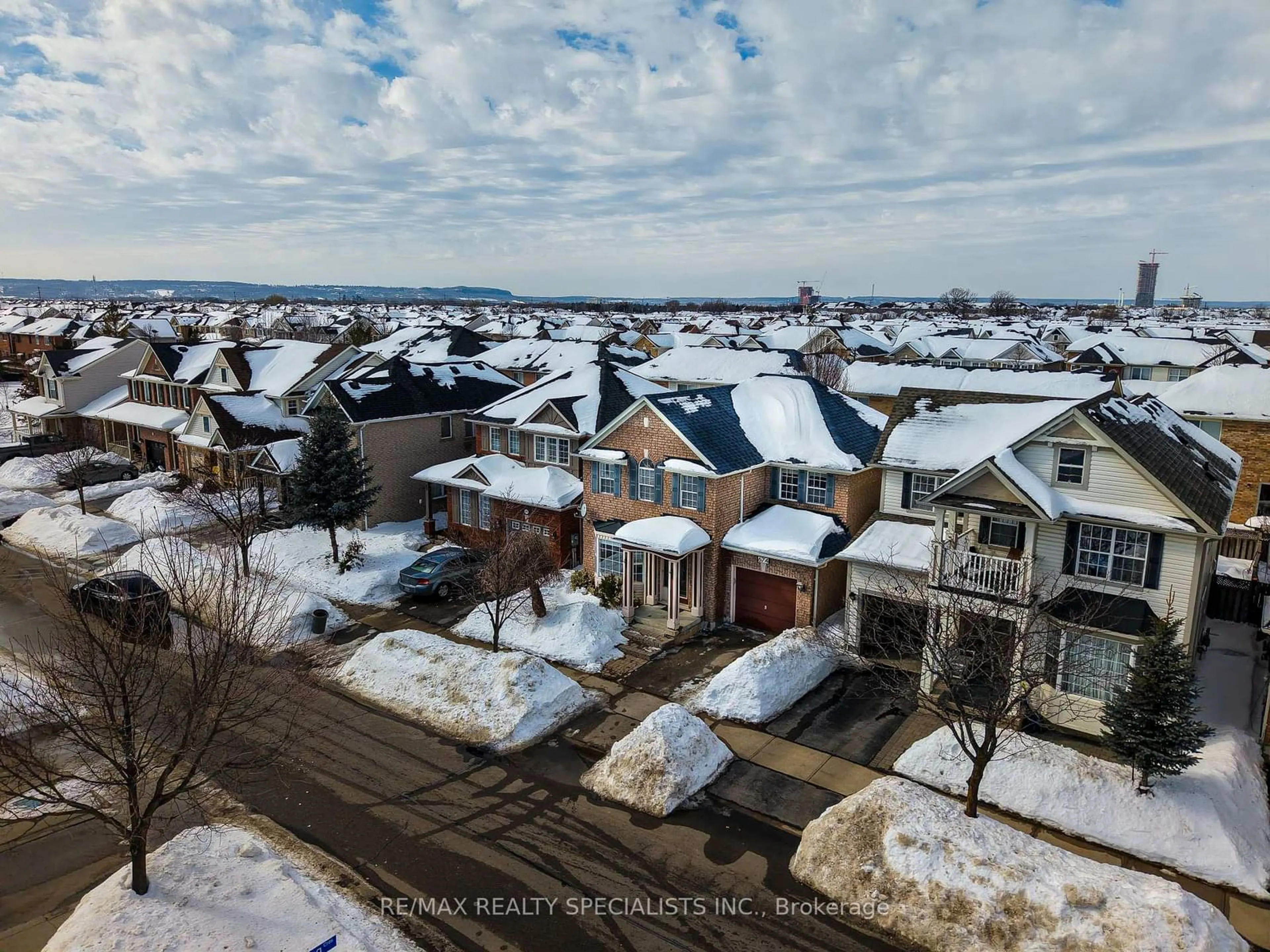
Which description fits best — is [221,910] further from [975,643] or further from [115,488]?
[115,488]

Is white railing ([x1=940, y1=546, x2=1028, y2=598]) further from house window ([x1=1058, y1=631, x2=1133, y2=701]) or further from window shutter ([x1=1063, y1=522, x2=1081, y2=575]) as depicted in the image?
house window ([x1=1058, y1=631, x2=1133, y2=701])

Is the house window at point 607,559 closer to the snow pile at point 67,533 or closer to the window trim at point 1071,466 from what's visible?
the window trim at point 1071,466

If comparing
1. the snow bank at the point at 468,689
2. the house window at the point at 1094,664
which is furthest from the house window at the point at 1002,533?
the snow bank at the point at 468,689

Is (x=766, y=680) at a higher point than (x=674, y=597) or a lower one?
lower

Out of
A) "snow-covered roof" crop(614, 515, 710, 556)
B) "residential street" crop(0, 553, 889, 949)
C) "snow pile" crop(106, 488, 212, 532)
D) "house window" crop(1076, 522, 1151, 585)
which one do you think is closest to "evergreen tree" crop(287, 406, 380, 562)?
"snow pile" crop(106, 488, 212, 532)

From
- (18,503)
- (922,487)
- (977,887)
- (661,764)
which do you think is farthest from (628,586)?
(18,503)

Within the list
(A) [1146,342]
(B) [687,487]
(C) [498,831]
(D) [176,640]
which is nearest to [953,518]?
(B) [687,487]
